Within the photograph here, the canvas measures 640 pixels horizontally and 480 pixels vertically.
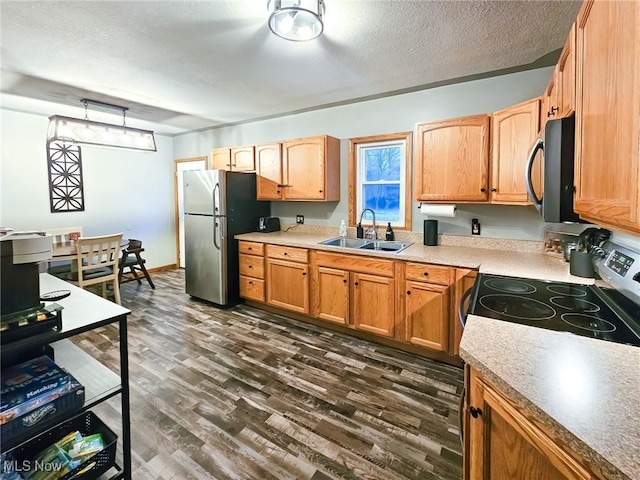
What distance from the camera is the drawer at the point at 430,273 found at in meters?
2.43

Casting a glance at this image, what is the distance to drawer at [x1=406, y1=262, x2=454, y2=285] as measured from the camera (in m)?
2.43

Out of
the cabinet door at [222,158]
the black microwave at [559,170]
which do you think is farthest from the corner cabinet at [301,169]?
the black microwave at [559,170]

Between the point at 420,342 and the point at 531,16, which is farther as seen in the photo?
the point at 420,342

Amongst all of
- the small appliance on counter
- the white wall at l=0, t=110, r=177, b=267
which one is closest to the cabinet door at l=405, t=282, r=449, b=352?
the small appliance on counter

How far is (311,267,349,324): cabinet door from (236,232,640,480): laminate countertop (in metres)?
1.80

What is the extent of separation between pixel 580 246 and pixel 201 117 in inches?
173

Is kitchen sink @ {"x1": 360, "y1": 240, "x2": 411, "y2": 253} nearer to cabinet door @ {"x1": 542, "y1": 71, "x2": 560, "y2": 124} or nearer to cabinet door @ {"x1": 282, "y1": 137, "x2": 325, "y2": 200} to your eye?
cabinet door @ {"x1": 282, "y1": 137, "x2": 325, "y2": 200}

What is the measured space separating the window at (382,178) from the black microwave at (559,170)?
192 cm

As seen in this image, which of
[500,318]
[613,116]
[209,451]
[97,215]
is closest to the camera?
[613,116]

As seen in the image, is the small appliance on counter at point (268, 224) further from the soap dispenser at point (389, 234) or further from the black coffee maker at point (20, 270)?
the black coffee maker at point (20, 270)

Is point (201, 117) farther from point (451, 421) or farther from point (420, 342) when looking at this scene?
point (451, 421)

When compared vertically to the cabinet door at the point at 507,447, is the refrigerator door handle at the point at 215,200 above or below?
above

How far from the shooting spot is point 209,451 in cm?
170

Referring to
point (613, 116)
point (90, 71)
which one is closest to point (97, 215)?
point (90, 71)
